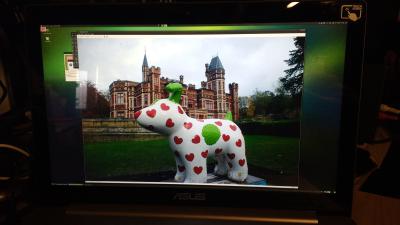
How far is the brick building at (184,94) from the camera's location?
0.53 meters

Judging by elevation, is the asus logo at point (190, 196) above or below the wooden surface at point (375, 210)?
above

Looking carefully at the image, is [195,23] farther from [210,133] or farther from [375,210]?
[375,210]

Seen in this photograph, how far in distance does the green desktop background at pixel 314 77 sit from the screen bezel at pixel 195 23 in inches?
0.4

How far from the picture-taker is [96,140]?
1.82 ft

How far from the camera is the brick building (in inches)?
20.8

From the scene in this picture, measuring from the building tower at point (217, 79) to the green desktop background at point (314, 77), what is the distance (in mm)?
57

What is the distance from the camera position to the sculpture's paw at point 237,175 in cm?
54

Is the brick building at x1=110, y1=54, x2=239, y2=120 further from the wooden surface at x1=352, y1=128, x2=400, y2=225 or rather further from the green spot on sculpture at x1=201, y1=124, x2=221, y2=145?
the wooden surface at x1=352, y1=128, x2=400, y2=225

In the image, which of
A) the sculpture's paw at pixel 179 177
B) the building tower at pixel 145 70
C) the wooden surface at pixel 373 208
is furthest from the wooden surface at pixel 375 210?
the building tower at pixel 145 70

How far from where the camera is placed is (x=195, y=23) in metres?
0.51

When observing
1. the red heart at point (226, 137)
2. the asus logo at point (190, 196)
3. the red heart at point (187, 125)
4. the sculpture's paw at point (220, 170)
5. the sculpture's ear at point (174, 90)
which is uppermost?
the sculpture's ear at point (174, 90)

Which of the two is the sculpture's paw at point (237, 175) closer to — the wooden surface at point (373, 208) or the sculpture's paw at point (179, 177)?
the sculpture's paw at point (179, 177)

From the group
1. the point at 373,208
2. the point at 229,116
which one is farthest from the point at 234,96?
the point at 373,208

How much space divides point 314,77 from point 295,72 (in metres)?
0.03
